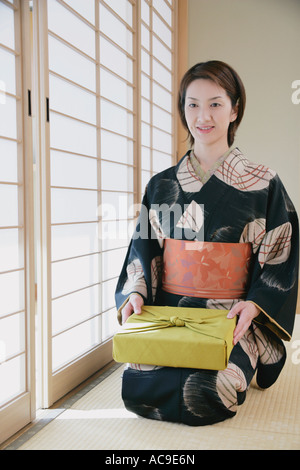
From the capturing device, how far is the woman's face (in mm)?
2359

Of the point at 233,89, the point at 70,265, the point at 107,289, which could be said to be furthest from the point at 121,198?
the point at 233,89

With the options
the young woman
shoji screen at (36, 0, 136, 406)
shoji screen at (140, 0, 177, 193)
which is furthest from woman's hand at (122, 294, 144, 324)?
shoji screen at (140, 0, 177, 193)

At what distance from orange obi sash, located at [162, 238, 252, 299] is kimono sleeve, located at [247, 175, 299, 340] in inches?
2.5

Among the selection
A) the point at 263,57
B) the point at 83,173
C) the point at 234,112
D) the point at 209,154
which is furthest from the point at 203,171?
the point at 263,57

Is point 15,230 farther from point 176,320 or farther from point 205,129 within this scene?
point 205,129

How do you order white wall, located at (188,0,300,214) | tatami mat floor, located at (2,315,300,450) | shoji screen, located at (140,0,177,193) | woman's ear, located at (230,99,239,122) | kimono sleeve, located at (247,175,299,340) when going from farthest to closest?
white wall, located at (188,0,300,214), shoji screen, located at (140,0,177,193), woman's ear, located at (230,99,239,122), kimono sleeve, located at (247,175,299,340), tatami mat floor, located at (2,315,300,450)

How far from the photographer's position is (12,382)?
6.37 ft

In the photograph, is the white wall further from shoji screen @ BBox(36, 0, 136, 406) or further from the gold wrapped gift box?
the gold wrapped gift box

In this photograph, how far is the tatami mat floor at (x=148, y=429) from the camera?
1777 mm

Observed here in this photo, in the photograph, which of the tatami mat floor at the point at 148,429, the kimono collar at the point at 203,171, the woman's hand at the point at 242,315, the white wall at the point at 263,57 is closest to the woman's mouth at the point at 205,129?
the kimono collar at the point at 203,171

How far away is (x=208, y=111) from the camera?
2.36m

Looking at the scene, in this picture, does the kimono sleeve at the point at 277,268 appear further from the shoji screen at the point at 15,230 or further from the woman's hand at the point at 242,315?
the shoji screen at the point at 15,230

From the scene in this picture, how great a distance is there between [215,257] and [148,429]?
0.79 m

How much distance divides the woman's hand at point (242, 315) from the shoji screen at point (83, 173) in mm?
807
